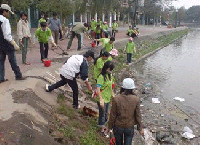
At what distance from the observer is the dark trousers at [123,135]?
3.94m

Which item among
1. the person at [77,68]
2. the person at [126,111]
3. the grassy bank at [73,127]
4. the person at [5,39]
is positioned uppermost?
the person at [5,39]

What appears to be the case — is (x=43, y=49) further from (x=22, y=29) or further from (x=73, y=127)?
(x=73, y=127)

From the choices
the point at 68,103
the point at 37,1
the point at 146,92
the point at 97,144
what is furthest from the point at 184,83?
the point at 37,1

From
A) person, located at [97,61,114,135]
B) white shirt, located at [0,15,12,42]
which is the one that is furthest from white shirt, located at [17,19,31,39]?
person, located at [97,61,114,135]

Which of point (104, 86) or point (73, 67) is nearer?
point (104, 86)

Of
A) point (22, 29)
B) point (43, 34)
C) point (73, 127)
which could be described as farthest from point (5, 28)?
point (43, 34)

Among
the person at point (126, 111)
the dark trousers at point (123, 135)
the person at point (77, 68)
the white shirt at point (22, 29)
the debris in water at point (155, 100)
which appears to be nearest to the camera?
the person at point (126, 111)

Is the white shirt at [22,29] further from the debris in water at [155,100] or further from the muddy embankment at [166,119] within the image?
the debris in water at [155,100]

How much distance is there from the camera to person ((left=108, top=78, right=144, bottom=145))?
3.76 metres

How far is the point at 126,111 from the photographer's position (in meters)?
3.79

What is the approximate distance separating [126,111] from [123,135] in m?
0.60

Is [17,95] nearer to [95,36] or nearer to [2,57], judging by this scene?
[2,57]

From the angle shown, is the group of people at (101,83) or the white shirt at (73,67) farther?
the white shirt at (73,67)

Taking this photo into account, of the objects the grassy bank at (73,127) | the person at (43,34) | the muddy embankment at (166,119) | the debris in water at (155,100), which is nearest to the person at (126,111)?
the grassy bank at (73,127)
